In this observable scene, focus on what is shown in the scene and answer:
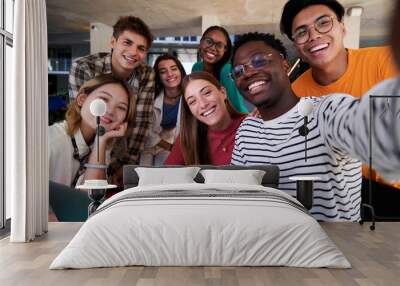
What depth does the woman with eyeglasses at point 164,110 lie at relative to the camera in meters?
5.83

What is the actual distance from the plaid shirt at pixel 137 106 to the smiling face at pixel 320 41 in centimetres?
185

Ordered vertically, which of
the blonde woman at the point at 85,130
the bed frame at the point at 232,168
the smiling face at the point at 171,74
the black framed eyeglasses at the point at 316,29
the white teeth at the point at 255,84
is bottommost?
the bed frame at the point at 232,168

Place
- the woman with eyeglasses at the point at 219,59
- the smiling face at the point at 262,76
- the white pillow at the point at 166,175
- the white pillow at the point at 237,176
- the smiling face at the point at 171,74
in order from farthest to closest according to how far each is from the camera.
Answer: the smiling face at the point at 171,74
the woman with eyeglasses at the point at 219,59
the smiling face at the point at 262,76
the white pillow at the point at 166,175
the white pillow at the point at 237,176

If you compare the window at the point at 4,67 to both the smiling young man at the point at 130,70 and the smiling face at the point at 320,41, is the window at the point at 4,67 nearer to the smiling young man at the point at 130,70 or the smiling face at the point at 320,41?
the smiling young man at the point at 130,70

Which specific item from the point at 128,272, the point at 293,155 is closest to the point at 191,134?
the point at 293,155

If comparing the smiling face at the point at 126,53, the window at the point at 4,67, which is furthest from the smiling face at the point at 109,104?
the window at the point at 4,67

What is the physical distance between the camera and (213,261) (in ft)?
11.6

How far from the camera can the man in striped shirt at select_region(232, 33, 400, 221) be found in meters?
5.51

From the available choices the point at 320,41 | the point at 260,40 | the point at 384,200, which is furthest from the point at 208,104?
the point at 384,200

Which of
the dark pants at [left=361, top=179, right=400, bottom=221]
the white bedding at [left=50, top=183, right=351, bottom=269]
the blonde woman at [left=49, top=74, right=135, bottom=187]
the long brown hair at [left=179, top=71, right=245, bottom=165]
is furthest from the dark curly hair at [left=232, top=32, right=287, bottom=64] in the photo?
the white bedding at [left=50, top=183, right=351, bottom=269]

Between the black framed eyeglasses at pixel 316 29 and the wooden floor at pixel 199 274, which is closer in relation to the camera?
the wooden floor at pixel 199 274

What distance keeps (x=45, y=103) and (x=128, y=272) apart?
8.14 ft

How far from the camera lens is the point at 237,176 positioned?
5352 millimetres

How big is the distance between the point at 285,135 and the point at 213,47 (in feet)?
4.54
